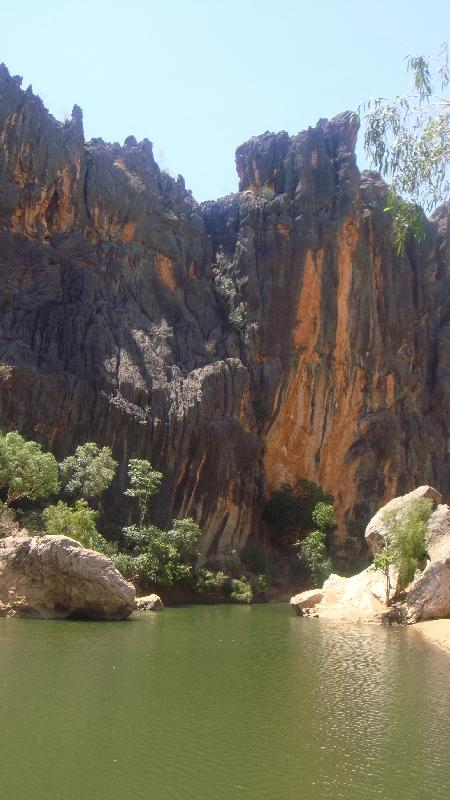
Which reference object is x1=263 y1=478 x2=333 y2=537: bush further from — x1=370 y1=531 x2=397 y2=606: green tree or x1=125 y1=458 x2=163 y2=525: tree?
x1=370 y1=531 x2=397 y2=606: green tree

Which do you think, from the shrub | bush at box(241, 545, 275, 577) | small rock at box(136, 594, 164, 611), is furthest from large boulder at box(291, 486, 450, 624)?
bush at box(241, 545, 275, 577)

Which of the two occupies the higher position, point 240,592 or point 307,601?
point 240,592

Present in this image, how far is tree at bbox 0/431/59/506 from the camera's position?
29.3m

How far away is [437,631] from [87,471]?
16.0 metres

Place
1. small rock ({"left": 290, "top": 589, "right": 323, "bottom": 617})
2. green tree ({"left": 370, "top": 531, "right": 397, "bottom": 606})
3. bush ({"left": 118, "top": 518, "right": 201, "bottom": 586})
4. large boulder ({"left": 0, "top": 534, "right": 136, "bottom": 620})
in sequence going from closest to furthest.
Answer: large boulder ({"left": 0, "top": 534, "right": 136, "bottom": 620}) < green tree ({"left": 370, "top": 531, "right": 397, "bottom": 606}) < small rock ({"left": 290, "top": 589, "right": 323, "bottom": 617}) < bush ({"left": 118, "top": 518, "right": 201, "bottom": 586})

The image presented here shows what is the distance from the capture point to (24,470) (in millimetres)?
29484

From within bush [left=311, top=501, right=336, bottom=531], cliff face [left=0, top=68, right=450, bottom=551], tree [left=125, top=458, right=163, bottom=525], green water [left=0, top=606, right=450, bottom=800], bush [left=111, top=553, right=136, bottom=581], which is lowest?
green water [left=0, top=606, right=450, bottom=800]

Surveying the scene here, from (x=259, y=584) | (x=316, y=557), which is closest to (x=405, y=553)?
(x=259, y=584)

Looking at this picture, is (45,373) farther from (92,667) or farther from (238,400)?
(92,667)

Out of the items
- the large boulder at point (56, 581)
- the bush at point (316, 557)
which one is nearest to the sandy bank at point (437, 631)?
Result: the large boulder at point (56, 581)

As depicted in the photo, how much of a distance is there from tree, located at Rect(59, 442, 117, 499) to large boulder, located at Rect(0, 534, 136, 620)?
8.98 meters

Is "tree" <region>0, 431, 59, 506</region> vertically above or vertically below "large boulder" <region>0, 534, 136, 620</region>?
above

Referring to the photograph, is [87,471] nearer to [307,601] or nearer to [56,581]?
[56,581]

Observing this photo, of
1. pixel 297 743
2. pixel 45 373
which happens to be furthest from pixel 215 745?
pixel 45 373
